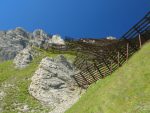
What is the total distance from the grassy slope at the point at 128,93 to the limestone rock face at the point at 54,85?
31.9 ft

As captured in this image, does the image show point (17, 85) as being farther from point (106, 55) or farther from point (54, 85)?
point (106, 55)

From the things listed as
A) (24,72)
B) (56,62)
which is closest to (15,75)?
(24,72)

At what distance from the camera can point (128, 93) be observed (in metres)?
26.6

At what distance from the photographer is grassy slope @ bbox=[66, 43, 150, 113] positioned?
24.8m

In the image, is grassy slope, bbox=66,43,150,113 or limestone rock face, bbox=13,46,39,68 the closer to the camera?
grassy slope, bbox=66,43,150,113

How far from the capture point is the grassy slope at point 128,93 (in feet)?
81.4

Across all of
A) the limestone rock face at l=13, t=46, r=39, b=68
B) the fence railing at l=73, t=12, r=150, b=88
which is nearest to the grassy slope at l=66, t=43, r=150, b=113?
the fence railing at l=73, t=12, r=150, b=88

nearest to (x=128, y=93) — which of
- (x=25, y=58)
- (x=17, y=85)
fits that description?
(x=17, y=85)

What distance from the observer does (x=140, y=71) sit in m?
29.1

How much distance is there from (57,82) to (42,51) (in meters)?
17.7

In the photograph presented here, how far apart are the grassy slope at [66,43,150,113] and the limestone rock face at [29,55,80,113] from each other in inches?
383

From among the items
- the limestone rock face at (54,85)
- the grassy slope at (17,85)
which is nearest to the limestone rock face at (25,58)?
the grassy slope at (17,85)

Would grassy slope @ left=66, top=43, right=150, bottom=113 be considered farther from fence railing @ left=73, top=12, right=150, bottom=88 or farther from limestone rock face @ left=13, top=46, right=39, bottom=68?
limestone rock face @ left=13, top=46, right=39, bottom=68

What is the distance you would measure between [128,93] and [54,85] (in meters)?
20.8
